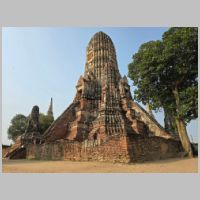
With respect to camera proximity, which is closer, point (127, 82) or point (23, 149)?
point (23, 149)

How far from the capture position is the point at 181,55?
547 inches

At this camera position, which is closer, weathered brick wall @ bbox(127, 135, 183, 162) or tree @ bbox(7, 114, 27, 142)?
weathered brick wall @ bbox(127, 135, 183, 162)

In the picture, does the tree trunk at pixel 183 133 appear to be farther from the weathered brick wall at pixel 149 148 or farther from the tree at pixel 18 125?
the tree at pixel 18 125

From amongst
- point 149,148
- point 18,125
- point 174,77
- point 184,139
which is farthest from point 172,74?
point 18,125

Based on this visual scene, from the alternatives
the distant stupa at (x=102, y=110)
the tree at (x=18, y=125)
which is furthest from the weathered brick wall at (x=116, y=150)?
the tree at (x=18, y=125)

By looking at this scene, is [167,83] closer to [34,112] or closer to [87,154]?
[87,154]

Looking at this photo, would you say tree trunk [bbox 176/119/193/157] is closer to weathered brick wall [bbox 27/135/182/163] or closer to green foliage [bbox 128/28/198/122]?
weathered brick wall [bbox 27/135/182/163]

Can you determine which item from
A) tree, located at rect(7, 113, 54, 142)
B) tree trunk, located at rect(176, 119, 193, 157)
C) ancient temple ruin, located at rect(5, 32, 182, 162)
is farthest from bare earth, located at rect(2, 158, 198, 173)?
tree, located at rect(7, 113, 54, 142)

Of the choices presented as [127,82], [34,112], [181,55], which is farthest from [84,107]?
[181,55]

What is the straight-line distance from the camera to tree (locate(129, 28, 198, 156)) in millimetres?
13531

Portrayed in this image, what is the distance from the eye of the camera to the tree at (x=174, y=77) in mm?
13531

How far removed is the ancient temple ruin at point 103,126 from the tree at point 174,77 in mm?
2428

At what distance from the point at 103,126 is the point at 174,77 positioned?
695cm

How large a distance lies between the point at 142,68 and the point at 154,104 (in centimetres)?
312
